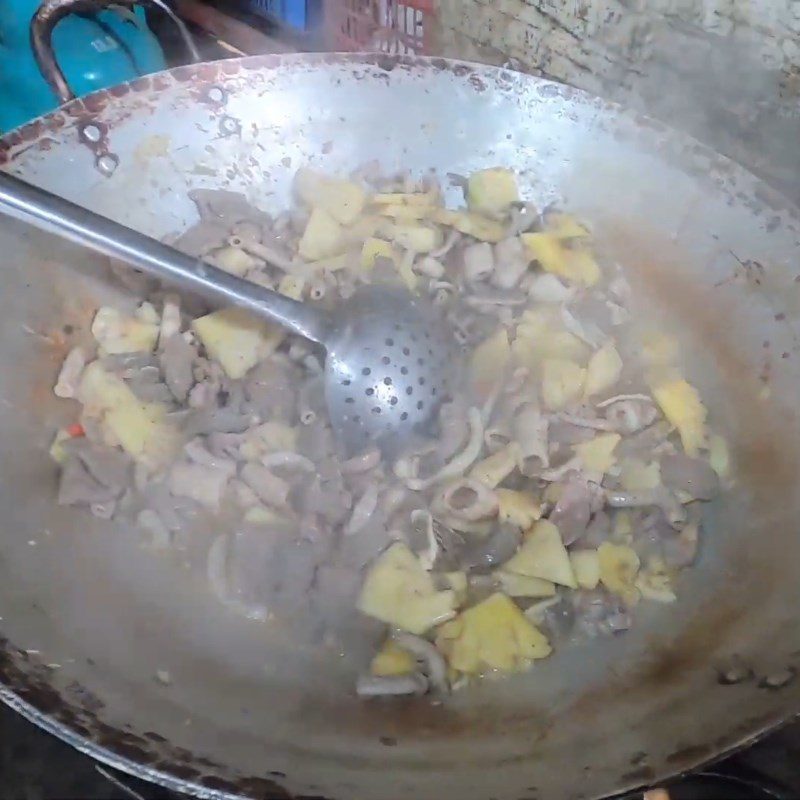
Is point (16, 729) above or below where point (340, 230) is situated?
below

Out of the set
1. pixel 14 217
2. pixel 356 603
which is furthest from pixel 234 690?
pixel 14 217

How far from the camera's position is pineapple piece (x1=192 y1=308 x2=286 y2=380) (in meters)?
1.32

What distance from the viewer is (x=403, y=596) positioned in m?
1.10

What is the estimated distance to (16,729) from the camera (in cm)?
110

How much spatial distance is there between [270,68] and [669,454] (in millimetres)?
971

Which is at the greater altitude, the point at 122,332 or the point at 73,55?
the point at 73,55

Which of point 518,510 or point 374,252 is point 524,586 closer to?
point 518,510

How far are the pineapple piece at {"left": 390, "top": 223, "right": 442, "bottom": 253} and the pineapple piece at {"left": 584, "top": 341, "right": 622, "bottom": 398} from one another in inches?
14.3

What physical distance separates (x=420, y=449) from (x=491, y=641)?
325mm

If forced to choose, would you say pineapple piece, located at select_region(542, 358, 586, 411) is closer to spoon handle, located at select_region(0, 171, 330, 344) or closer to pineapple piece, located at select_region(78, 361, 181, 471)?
spoon handle, located at select_region(0, 171, 330, 344)

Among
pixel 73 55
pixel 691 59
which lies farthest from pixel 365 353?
pixel 73 55

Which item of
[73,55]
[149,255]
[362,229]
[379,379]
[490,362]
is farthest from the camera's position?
[73,55]

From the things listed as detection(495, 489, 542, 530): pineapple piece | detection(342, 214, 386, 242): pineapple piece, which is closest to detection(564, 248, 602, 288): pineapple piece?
detection(342, 214, 386, 242): pineapple piece

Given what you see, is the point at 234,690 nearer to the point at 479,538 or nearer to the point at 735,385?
the point at 479,538
